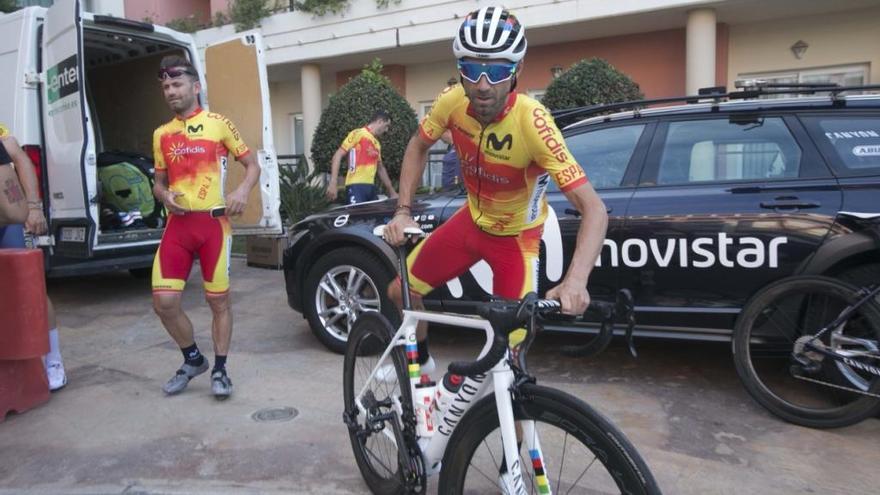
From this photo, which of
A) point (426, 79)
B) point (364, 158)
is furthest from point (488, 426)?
point (426, 79)

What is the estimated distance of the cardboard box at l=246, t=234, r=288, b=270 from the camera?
7.40 meters

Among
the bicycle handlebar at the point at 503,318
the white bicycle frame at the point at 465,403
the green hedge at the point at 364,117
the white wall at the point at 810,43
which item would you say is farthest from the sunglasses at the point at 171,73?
the white wall at the point at 810,43

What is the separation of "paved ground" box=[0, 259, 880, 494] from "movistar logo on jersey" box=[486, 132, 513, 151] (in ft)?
5.24

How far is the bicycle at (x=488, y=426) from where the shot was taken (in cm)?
184

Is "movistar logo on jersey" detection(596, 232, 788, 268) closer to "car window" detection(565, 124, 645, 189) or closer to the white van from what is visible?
"car window" detection(565, 124, 645, 189)

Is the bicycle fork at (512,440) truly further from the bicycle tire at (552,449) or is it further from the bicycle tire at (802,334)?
the bicycle tire at (802,334)

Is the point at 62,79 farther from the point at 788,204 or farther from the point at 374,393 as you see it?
the point at 788,204

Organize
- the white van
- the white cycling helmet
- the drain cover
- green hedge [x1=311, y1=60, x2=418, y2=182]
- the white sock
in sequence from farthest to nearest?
green hedge [x1=311, y1=60, x2=418, y2=182] < the white van < the white sock < the drain cover < the white cycling helmet

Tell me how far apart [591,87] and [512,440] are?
783 cm

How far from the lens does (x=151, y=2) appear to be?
16.4 m

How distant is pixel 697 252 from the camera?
383cm

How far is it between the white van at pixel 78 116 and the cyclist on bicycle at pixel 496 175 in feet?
11.7

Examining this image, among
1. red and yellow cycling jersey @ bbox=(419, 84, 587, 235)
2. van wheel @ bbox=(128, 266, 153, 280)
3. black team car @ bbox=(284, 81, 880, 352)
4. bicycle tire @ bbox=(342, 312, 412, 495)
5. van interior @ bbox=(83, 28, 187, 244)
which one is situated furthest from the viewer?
van wheel @ bbox=(128, 266, 153, 280)

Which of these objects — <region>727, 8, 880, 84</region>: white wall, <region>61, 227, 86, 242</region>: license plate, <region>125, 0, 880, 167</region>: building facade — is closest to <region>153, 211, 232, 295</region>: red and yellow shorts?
<region>61, 227, 86, 242</region>: license plate
